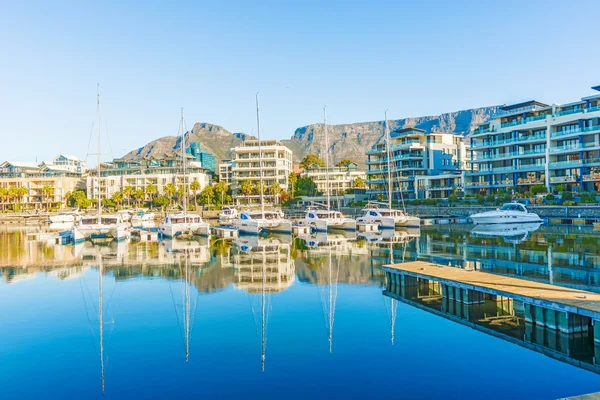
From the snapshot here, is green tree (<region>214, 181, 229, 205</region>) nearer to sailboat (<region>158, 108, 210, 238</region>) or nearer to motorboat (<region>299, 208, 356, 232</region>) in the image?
motorboat (<region>299, 208, 356, 232</region>)

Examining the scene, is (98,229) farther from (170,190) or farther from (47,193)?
(47,193)

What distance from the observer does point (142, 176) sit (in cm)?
13962

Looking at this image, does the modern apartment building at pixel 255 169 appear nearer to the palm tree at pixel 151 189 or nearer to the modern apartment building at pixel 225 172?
the modern apartment building at pixel 225 172

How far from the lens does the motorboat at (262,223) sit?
61094 mm

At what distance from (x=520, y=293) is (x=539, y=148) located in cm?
7364

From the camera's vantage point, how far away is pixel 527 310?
62.2 feet

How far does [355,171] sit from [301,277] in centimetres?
10832

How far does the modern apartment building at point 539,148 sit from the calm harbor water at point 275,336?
47241mm

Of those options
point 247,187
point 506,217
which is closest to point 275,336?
point 506,217

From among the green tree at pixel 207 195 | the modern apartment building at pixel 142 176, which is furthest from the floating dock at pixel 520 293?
the modern apartment building at pixel 142 176

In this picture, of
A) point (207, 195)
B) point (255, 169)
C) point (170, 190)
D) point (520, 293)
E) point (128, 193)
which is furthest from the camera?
point (128, 193)

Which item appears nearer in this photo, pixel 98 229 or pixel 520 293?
pixel 520 293

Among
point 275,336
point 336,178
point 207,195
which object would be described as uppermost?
point 336,178

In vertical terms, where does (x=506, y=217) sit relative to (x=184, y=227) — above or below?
above
